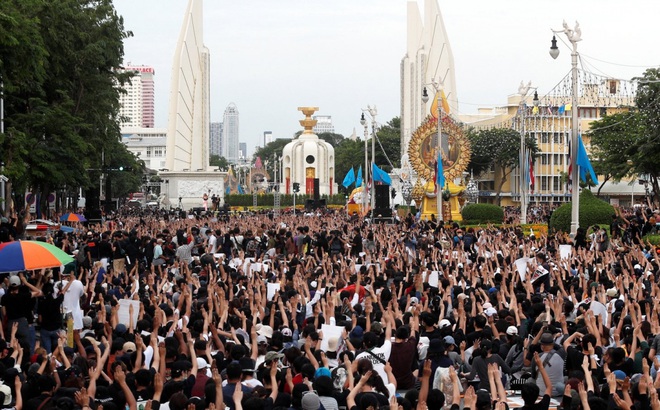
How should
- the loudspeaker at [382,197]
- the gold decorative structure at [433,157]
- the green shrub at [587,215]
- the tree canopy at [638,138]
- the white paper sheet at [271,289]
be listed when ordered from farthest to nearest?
the gold decorative structure at [433,157], the loudspeaker at [382,197], the tree canopy at [638,138], the green shrub at [587,215], the white paper sheet at [271,289]

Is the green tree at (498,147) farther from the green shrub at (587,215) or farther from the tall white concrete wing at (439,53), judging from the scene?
the green shrub at (587,215)

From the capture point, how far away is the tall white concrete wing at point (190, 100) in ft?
266

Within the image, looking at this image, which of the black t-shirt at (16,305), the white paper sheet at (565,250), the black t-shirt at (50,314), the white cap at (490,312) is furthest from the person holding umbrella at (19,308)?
the white paper sheet at (565,250)

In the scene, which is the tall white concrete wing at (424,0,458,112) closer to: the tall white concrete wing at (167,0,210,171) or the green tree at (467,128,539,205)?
the green tree at (467,128,539,205)

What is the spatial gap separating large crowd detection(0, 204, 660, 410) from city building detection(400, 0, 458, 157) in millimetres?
62595

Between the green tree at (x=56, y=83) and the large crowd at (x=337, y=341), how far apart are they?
8533 millimetres

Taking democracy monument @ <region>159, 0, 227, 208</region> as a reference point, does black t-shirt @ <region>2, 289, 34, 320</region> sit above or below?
below

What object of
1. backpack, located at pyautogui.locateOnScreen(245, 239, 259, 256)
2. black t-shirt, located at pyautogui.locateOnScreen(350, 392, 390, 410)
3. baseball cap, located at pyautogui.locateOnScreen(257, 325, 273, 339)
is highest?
backpack, located at pyautogui.locateOnScreen(245, 239, 259, 256)

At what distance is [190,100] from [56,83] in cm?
4721

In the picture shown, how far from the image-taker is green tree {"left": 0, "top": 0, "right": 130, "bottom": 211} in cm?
2502

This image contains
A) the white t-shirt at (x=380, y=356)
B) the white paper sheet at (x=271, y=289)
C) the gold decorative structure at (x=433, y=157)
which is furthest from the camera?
the gold decorative structure at (x=433, y=157)

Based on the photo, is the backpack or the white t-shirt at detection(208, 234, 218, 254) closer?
the white t-shirt at detection(208, 234, 218, 254)

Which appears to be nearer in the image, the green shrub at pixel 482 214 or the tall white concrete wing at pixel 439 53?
the green shrub at pixel 482 214

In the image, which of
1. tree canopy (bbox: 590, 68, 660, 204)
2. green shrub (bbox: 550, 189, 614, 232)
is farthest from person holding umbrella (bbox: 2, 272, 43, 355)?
green shrub (bbox: 550, 189, 614, 232)
